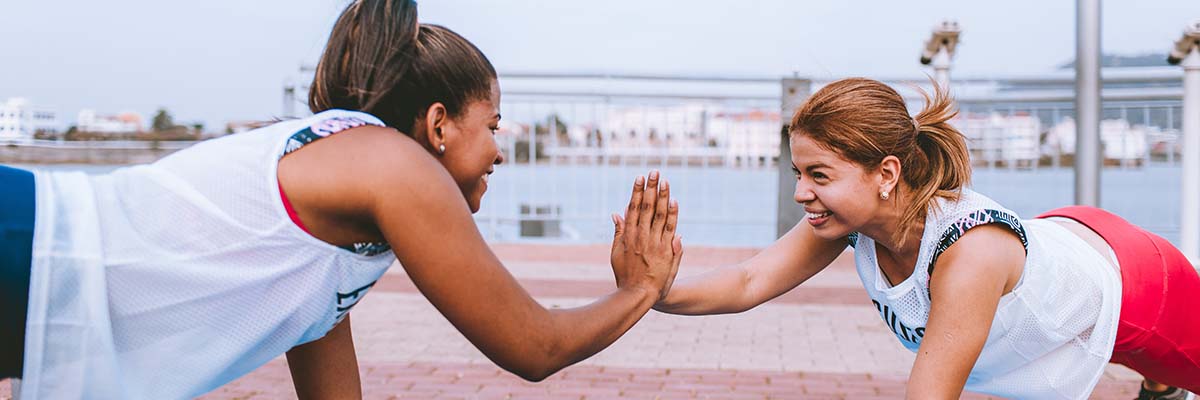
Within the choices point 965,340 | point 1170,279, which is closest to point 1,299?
point 965,340

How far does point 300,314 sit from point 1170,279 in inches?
92.2

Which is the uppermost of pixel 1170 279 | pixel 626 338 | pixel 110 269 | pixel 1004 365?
pixel 110 269

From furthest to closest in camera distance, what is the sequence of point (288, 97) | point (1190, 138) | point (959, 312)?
point (288, 97)
point (1190, 138)
point (959, 312)

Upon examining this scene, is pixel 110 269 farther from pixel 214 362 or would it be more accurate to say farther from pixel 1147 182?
pixel 1147 182

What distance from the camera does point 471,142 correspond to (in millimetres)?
2209

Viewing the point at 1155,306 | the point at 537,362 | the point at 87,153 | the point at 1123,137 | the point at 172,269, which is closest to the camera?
the point at 172,269

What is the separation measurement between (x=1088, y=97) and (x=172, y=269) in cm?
576

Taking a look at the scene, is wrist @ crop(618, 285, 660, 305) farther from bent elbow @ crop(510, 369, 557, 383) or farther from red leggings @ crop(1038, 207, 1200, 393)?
red leggings @ crop(1038, 207, 1200, 393)

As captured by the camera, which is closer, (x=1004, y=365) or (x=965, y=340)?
(x=965, y=340)

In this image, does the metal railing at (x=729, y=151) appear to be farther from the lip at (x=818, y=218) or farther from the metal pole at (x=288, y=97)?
the lip at (x=818, y=218)

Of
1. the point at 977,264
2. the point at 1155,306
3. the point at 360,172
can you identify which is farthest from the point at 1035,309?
the point at 360,172

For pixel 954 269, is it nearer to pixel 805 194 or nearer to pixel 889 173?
pixel 889 173

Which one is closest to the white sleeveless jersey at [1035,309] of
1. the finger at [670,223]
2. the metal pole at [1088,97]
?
the finger at [670,223]

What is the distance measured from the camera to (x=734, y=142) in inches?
397
